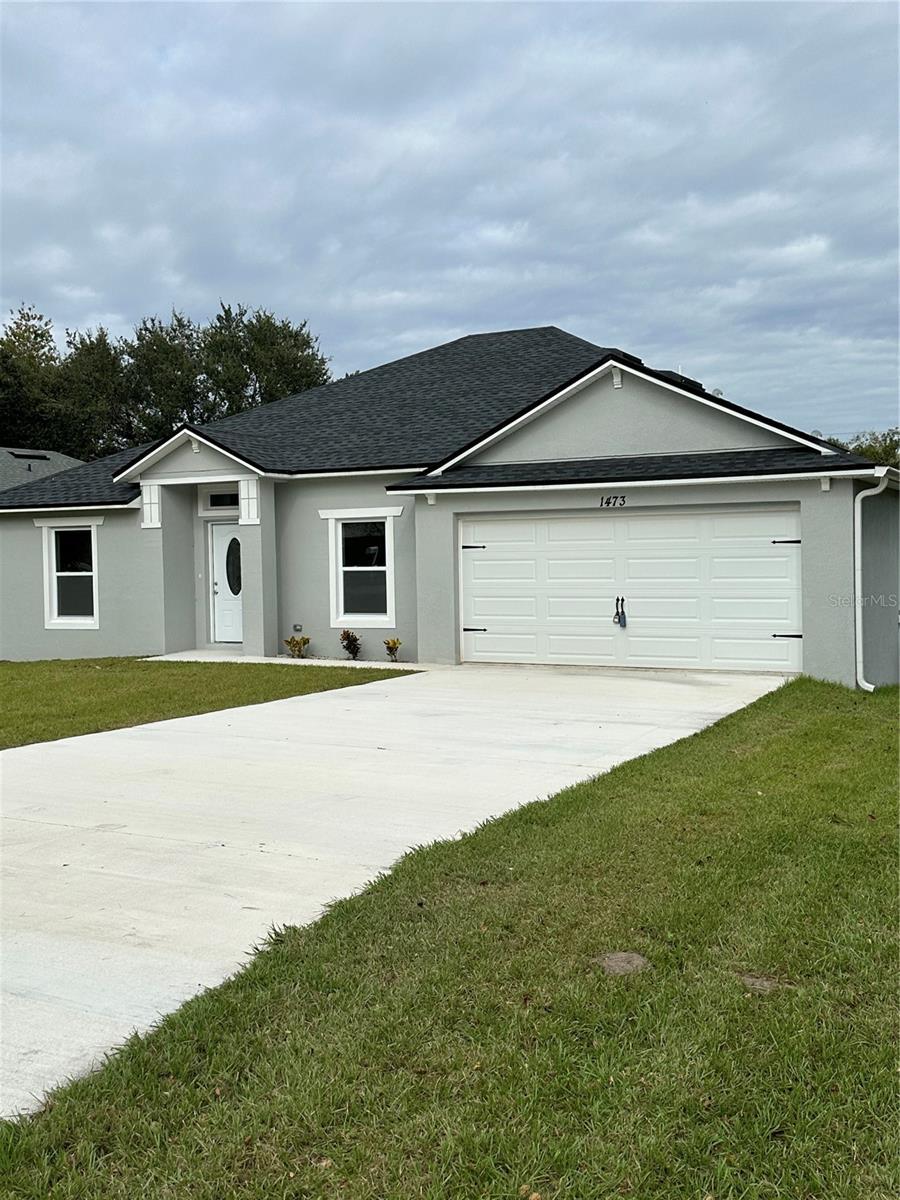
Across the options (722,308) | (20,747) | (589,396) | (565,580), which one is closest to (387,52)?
(589,396)

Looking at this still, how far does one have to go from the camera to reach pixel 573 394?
1605 cm

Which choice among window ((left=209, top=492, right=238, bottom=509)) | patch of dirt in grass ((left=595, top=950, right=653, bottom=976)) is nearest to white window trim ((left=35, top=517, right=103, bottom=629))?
window ((left=209, top=492, right=238, bottom=509))

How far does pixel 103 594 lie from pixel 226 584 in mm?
2338

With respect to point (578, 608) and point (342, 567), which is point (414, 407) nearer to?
point (342, 567)

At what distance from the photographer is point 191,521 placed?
1923cm

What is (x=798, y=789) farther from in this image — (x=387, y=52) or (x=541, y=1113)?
(x=387, y=52)

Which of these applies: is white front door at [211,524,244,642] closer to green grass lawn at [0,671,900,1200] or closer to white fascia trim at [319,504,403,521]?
white fascia trim at [319,504,403,521]

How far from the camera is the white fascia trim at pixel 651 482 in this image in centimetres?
1355

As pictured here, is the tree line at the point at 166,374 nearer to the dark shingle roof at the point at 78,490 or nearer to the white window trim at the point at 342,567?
the dark shingle roof at the point at 78,490

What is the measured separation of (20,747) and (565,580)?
28.3ft

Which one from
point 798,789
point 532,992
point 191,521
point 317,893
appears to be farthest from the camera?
point 191,521

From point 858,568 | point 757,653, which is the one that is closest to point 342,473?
point 757,653

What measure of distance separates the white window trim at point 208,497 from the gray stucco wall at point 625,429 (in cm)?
463

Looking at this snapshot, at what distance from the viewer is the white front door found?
19.0 meters
